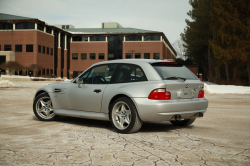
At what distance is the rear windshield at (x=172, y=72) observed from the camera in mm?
6936

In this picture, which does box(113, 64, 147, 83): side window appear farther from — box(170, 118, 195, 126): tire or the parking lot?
box(170, 118, 195, 126): tire

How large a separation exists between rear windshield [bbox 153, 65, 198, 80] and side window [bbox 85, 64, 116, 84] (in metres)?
1.15

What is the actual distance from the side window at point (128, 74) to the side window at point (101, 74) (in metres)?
0.24

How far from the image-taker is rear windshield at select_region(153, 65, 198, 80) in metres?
6.94

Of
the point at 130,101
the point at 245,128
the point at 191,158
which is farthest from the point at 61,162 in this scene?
the point at 245,128

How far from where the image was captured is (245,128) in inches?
309

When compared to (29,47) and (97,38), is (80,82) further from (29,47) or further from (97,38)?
(97,38)

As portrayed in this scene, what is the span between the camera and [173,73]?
714cm

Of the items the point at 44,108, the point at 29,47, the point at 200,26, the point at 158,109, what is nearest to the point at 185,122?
the point at 158,109

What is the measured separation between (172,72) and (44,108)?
370 centimetres

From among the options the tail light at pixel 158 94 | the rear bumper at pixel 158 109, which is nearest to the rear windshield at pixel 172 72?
the tail light at pixel 158 94

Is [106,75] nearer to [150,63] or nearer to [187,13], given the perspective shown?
[150,63]

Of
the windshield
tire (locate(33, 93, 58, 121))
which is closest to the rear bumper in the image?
the windshield

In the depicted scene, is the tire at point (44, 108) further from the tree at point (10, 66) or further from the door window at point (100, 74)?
the tree at point (10, 66)
